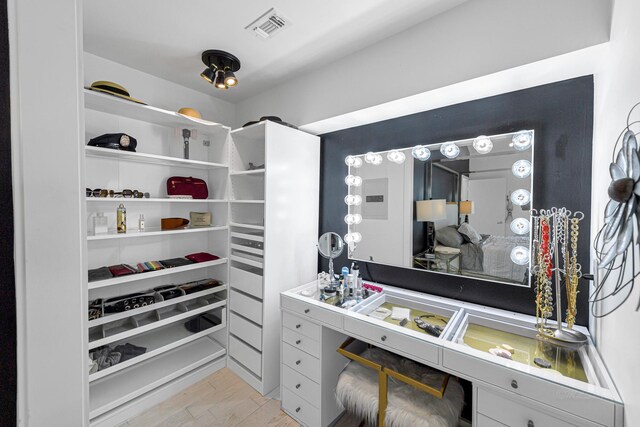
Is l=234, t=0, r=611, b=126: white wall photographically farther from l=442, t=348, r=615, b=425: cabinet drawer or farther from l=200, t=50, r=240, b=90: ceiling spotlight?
l=442, t=348, r=615, b=425: cabinet drawer

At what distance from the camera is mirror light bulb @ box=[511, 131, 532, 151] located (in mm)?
1458

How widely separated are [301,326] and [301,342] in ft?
0.37

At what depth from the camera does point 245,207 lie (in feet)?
8.45

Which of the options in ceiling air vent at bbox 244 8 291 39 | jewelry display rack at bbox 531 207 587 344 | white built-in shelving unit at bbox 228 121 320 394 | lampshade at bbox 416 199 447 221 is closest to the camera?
jewelry display rack at bbox 531 207 587 344

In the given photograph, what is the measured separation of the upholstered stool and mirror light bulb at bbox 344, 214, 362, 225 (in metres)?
1.00

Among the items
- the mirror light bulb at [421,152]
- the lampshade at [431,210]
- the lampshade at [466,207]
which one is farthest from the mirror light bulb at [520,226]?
the mirror light bulb at [421,152]

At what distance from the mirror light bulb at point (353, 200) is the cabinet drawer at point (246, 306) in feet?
3.80

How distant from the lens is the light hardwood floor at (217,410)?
69.4 inches

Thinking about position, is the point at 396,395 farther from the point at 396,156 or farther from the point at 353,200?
the point at 396,156

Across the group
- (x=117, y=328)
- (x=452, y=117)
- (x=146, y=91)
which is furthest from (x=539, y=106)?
(x=117, y=328)

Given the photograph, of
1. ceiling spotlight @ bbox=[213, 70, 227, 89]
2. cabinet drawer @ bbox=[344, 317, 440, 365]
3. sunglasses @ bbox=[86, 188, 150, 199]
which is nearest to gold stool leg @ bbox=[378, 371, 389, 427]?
cabinet drawer @ bbox=[344, 317, 440, 365]

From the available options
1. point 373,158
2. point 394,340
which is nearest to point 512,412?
point 394,340

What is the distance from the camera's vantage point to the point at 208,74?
200 centimetres

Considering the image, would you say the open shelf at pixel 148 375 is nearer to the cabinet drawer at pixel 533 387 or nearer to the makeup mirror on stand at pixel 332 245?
the makeup mirror on stand at pixel 332 245
